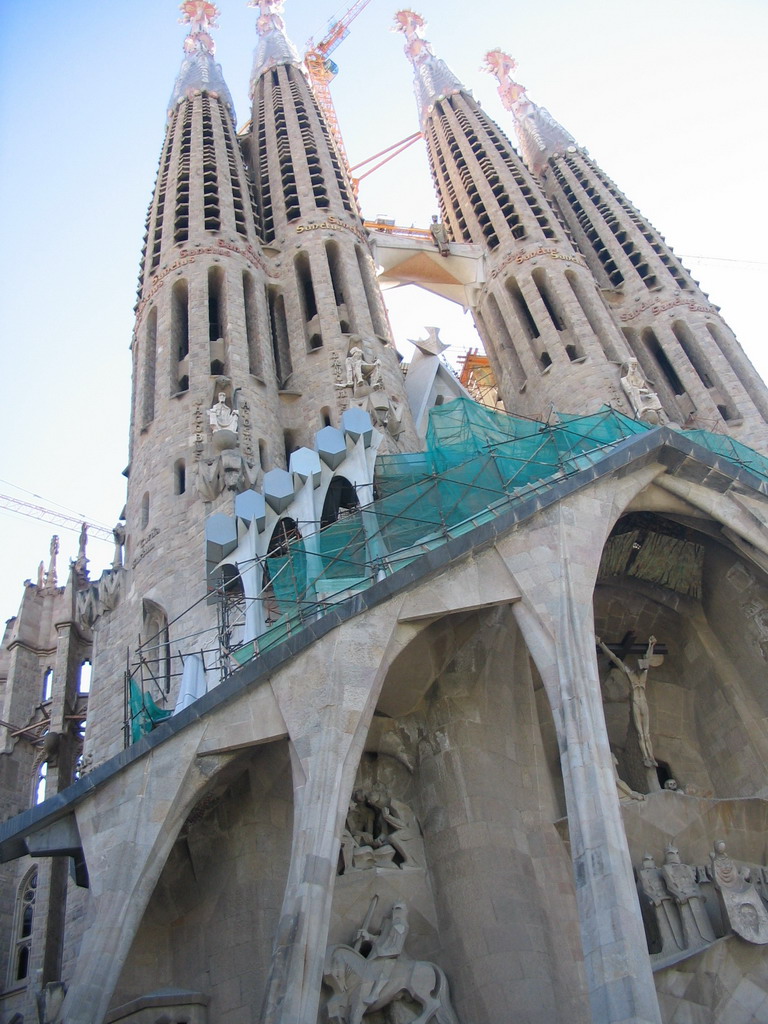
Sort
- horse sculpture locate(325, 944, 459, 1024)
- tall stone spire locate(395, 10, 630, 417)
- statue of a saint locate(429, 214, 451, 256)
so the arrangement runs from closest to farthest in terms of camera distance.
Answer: horse sculpture locate(325, 944, 459, 1024)
tall stone spire locate(395, 10, 630, 417)
statue of a saint locate(429, 214, 451, 256)

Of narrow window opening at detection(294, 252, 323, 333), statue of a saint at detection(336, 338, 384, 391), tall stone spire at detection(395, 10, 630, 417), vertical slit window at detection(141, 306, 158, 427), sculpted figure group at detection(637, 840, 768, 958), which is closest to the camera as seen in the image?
sculpted figure group at detection(637, 840, 768, 958)

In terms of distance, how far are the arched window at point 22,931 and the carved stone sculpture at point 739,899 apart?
1182 cm

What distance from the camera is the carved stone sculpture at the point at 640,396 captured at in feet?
73.4

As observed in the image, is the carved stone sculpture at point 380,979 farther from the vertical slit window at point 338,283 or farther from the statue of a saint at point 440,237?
the statue of a saint at point 440,237

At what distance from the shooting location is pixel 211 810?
14086 mm

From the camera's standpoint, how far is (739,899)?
1440 centimetres

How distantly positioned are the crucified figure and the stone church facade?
6 centimetres

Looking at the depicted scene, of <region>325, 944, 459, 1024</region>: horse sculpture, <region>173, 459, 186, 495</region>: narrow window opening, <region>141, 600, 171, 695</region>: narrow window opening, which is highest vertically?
<region>173, 459, 186, 495</region>: narrow window opening

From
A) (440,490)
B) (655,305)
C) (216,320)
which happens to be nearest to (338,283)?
(216,320)

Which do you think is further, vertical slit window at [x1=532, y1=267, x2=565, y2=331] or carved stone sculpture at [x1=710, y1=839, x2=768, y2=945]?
vertical slit window at [x1=532, y1=267, x2=565, y2=331]

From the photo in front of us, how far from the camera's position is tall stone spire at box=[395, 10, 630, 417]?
2533 cm

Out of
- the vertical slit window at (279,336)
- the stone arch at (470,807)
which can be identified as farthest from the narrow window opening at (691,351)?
the stone arch at (470,807)

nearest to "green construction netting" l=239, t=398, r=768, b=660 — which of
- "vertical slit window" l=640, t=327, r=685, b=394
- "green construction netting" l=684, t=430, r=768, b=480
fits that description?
"green construction netting" l=684, t=430, r=768, b=480

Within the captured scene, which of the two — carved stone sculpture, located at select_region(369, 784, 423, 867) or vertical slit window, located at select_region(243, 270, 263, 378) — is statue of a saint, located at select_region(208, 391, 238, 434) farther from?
carved stone sculpture, located at select_region(369, 784, 423, 867)
